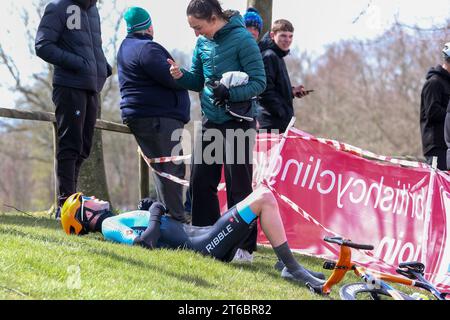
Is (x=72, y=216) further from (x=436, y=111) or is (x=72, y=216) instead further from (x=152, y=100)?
(x=436, y=111)

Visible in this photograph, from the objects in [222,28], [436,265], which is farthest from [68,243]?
[436,265]

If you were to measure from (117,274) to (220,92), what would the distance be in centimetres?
185

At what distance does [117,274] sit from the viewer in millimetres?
5707

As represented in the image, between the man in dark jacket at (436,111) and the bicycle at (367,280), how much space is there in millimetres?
3125

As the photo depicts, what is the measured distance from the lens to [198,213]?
24.1 ft

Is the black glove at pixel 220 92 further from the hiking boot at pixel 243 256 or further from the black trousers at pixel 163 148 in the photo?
the hiking boot at pixel 243 256

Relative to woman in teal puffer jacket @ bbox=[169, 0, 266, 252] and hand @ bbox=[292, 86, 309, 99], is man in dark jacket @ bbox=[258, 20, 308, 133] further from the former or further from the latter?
woman in teal puffer jacket @ bbox=[169, 0, 266, 252]

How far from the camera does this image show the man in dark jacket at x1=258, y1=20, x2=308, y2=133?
29.7ft

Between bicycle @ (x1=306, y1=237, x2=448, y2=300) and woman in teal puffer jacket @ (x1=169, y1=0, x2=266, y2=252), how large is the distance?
4.72ft

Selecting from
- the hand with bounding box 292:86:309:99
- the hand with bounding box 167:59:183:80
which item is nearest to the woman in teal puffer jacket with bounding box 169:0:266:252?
the hand with bounding box 167:59:183:80

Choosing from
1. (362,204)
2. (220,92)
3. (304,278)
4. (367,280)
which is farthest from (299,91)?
(367,280)

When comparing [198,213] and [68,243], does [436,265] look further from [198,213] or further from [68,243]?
[68,243]

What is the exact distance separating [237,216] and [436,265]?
92.6 inches

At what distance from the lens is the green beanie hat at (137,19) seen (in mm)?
8078
